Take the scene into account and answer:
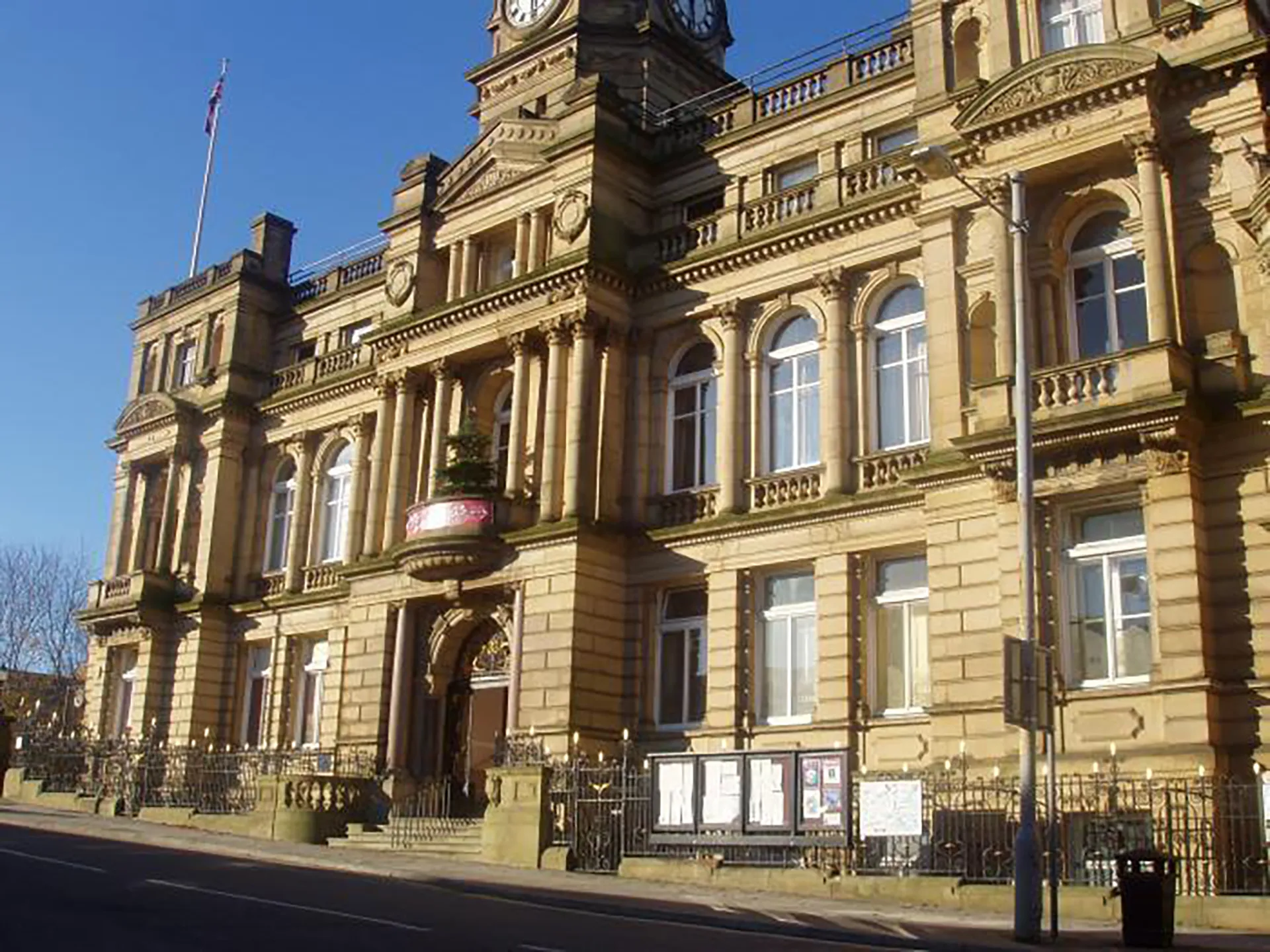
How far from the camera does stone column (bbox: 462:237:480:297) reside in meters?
37.8

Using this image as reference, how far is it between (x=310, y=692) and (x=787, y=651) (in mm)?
18374

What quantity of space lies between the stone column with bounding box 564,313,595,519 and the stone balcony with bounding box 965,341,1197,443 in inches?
417

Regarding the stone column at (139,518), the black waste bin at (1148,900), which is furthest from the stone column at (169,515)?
the black waste bin at (1148,900)

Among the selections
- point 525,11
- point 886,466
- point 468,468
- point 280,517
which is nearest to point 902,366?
point 886,466

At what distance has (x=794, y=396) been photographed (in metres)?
32.0

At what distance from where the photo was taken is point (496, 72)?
148 ft

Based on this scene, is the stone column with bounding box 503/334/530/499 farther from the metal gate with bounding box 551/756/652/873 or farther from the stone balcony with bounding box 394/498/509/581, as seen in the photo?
the metal gate with bounding box 551/756/652/873

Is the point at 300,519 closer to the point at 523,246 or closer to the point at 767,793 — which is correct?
the point at 523,246

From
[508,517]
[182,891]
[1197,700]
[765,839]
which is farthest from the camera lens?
[508,517]

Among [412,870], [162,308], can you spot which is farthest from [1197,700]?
[162,308]

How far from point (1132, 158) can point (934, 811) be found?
12.4 meters

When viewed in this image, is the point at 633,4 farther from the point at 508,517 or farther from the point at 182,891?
the point at 182,891

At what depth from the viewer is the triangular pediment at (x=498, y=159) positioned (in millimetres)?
36938

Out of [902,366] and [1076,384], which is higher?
[902,366]
